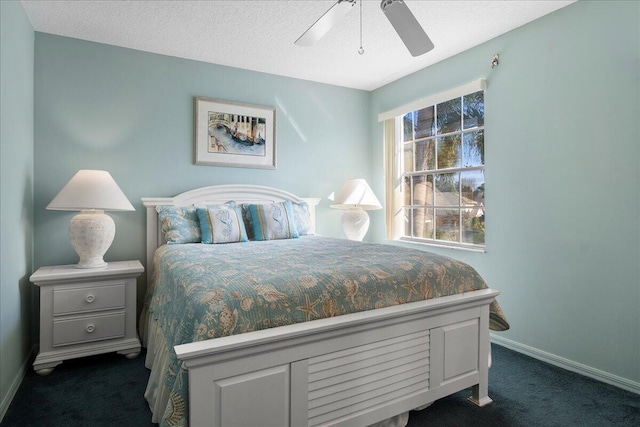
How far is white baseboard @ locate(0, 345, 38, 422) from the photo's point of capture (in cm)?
195

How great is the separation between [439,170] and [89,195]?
3.00m

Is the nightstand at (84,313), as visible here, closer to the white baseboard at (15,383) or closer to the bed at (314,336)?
the white baseboard at (15,383)

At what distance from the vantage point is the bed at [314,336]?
1326 millimetres

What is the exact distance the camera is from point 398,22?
1884mm

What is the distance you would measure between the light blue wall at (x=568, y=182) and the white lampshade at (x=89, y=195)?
298 centimetres

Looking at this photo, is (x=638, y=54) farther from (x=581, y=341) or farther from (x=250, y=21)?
(x=250, y=21)

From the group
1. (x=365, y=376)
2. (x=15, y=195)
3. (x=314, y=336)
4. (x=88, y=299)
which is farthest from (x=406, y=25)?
(x=88, y=299)

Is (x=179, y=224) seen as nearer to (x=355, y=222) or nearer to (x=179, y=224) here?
(x=179, y=224)

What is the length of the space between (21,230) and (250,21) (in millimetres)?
2179

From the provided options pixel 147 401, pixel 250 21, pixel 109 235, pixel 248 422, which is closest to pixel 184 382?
pixel 248 422

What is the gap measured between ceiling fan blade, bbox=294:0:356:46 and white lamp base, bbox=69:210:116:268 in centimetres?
193

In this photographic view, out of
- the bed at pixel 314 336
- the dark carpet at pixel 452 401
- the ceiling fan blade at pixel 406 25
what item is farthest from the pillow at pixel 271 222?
the ceiling fan blade at pixel 406 25

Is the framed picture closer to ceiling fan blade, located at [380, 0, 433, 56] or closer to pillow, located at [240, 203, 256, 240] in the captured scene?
pillow, located at [240, 203, 256, 240]

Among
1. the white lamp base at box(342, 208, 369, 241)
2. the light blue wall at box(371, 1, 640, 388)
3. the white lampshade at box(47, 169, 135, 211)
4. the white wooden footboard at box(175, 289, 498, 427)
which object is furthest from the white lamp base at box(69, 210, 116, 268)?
the light blue wall at box(371, 1, 640, 388)
